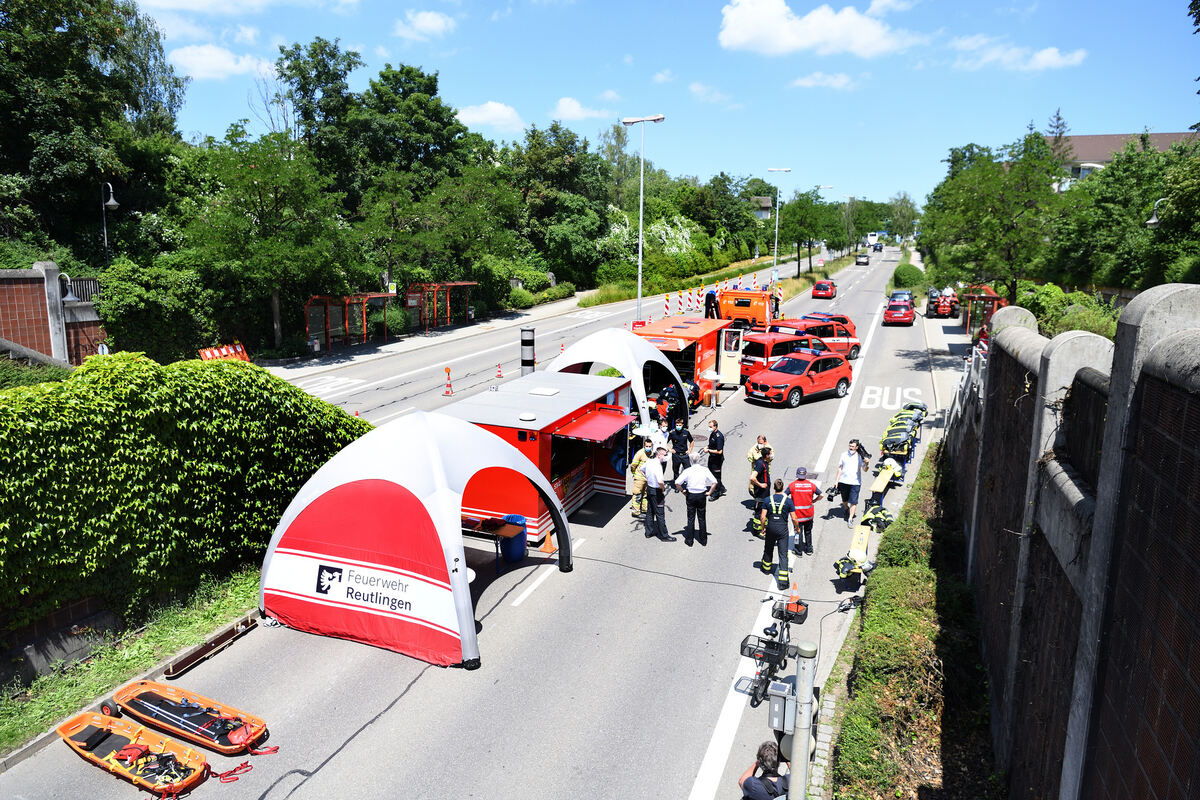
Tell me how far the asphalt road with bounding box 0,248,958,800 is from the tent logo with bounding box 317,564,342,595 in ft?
2.40

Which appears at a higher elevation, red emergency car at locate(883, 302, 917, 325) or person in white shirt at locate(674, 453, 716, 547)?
Answer: red emergency car at locate(883, 302, 917, 325)

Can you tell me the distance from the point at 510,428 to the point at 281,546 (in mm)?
4307

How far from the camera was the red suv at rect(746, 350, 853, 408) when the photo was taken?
2411cm

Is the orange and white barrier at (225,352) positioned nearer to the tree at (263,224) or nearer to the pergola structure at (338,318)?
the tree at (263,224)

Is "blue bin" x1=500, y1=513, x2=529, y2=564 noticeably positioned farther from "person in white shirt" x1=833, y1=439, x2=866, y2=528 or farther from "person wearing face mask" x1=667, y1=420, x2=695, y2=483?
"person in white shirt" x1=833, y1=439, x2=866, y2=528

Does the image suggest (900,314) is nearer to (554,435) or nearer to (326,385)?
(326,385)

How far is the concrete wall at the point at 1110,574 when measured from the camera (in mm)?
3596

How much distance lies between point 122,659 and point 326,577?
257 centimetres

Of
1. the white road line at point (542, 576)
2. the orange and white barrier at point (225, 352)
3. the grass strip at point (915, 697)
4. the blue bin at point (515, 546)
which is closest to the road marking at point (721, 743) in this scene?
the grass strip at point (915, 697)

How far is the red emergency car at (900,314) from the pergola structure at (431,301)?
24192 mm

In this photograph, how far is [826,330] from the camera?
3195 cm

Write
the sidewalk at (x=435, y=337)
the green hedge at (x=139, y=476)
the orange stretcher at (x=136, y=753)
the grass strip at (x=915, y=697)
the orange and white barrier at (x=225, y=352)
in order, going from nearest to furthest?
the grass strip at (x=915, y=697)
the orange stretcher at (x=136, y=753)
the green hedge at (x=139, y=476)
the orange and white barrier at (x=225, y=352)
the sidewalk at (x=435, y=337)

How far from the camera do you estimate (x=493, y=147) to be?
61.8 meters

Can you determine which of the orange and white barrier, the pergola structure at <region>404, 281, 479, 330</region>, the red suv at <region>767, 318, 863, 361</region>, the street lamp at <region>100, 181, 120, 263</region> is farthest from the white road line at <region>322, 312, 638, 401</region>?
the street lamp at <region>100, 181, 120, 263</region>
